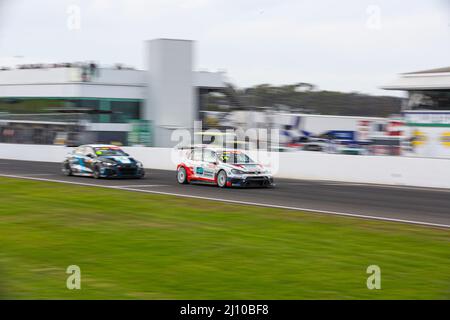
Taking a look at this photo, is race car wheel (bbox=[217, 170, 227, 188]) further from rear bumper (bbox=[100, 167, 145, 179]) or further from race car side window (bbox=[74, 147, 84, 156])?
race car side window (bbox=[74, 147, 84, 156])

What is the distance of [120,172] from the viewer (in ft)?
73.2

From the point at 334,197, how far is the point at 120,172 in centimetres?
812

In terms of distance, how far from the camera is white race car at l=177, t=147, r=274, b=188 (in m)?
19.5

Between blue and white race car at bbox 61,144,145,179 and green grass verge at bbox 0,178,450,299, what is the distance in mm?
8123

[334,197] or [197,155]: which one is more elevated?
[197,155]

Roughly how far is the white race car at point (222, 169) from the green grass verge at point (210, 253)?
209 inches

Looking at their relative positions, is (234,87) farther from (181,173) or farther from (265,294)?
(265,294)

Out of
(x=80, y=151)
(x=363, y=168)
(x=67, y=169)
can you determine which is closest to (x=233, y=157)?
(x=363, y=168)

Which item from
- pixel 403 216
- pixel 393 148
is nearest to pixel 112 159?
pixel 393 148

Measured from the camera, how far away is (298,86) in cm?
3675

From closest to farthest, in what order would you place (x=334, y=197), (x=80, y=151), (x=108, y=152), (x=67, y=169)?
(x=334, y=197) → (x=108, y=152) → (x=80, y=151) → (x=67, y=169)

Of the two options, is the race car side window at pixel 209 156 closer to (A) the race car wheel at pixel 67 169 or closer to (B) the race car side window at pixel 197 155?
(B) the race car side window at pixel 197 155

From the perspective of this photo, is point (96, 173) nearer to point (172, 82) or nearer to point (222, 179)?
point (222, 179)

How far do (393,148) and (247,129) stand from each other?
12.9 m
